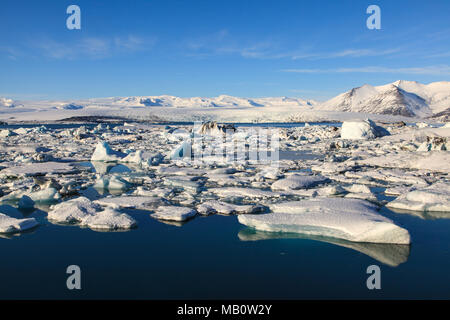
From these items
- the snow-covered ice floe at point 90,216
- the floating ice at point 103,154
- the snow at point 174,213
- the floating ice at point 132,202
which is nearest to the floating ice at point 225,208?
the snow at point 174,213

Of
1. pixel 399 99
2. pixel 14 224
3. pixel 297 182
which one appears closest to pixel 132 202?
pixel 14 224

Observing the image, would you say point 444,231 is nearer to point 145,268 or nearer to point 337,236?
point 337,236

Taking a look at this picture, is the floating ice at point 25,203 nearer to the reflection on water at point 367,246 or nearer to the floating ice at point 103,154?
the reflection on water at point 367,246

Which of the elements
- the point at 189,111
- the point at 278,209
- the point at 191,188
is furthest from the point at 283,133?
the point at 189,111

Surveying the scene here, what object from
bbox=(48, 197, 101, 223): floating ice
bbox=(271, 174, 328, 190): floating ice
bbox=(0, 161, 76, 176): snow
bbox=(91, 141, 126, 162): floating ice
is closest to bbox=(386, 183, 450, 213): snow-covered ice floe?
bbox=(271, 174, 328, 190): floating ice

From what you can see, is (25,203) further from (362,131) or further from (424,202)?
(362,131)

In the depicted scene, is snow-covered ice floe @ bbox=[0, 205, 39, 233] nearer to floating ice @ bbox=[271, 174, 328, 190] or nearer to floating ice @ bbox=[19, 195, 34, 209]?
floating ice @ bbox=[19, 195, 34, 209]
